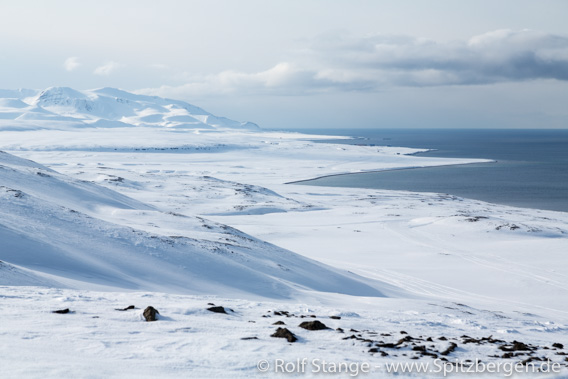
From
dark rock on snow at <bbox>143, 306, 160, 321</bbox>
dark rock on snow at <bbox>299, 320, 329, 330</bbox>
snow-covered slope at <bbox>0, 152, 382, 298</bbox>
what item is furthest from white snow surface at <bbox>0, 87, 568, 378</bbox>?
dark rock on snow at <bbox>299, 320, 329, 330</bbox>

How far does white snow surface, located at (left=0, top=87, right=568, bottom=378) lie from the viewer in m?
7.53

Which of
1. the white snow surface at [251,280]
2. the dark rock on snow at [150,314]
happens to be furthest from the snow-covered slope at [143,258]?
the dark rock on snow at [150,314]

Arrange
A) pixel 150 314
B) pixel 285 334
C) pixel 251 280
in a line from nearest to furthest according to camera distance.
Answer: pixel 285 334 < pixel 150 314 < pixel 251 280

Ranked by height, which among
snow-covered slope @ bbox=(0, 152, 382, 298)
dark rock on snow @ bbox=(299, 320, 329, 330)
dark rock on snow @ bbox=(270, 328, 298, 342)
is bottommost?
snow-covered slope @ bbox=(0, 152, 382, 298)

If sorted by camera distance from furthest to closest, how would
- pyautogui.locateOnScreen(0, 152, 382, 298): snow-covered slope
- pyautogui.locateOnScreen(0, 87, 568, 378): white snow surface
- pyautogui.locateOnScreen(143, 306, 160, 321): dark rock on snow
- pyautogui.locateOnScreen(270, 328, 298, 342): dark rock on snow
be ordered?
pyautogui.locateOnScreen(0, 152, 382, 298): snow-covered slope, pyautogui.locateOnScreen(143, 306, 160, 321): dark rock on snow, pyautogui.locateOnScreen(270, 328, 298, 342): dark rock on snow, pyautogui.locateOnScreen(0, 87, 568, 378): white snow surface

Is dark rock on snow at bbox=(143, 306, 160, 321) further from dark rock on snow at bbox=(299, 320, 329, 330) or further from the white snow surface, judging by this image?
dark rock on snow at bbox=(299, 320, 329, 330)

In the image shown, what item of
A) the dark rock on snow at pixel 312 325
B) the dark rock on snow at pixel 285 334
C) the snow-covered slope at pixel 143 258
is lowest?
the snow-covered slope at pixel 143 258

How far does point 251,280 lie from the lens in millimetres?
17078

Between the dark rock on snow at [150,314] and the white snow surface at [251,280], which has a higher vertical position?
the dark rock on snow at [150,314]

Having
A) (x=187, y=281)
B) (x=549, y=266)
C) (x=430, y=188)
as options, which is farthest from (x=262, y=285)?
(x=430, y=188)

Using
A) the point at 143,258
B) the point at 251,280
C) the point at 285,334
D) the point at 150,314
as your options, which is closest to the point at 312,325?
the point at 285,334

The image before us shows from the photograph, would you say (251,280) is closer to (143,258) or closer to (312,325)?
(143,258)

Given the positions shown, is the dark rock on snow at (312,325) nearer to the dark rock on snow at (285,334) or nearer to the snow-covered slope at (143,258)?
the dark rock on snow at (285,334)

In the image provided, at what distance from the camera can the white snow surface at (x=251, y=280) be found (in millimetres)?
7531
